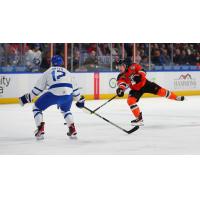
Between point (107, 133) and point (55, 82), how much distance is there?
1388 mm

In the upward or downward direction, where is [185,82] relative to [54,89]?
downward

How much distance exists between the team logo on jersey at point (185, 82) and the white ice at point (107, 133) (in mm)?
3823

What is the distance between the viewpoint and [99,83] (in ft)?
48.5

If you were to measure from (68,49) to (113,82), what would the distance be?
1336 mm

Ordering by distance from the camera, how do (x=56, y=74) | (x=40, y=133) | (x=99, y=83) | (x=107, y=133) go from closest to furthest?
1. (x=56, y=74)
2. (x=40, y=133)
3. (x=107, y=133)
4. (x=99, y=83)

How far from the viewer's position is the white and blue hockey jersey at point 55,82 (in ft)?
24.8

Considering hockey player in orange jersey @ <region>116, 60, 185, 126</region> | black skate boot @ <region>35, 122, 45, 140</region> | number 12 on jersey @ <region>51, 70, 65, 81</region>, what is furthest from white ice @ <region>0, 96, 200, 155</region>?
number 12 on jersey @ <region>51, 70, 65, 81</region>

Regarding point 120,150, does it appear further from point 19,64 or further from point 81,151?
point 19,64

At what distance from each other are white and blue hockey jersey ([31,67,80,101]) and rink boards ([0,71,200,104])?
5635mm

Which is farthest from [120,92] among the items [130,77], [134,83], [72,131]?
[72,131]

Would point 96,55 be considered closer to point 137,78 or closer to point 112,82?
point 112,82

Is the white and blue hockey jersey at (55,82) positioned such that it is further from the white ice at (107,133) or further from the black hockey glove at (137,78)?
the black hockey glove at (137,78)

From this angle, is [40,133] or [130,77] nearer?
[40,133]

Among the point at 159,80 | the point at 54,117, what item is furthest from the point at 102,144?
the point at 159,80
